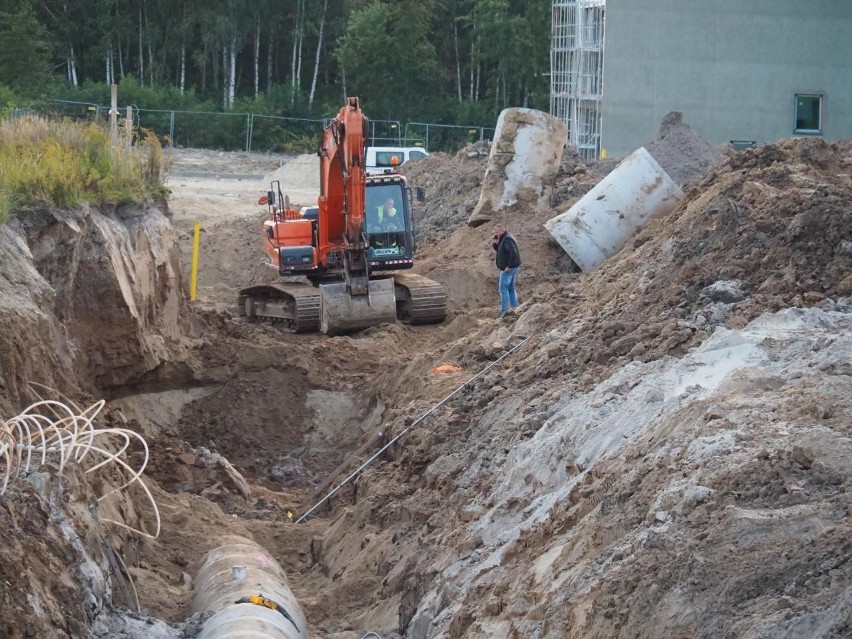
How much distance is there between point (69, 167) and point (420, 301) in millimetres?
6889

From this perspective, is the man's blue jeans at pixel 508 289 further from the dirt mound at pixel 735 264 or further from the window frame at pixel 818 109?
the window frame at pixel 818 109

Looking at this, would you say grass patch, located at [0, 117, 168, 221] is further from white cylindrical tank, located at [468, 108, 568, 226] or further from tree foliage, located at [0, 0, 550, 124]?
tree foliage, located at [0, 0, 550, 124]

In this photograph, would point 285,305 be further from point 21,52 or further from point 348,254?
point 21,52

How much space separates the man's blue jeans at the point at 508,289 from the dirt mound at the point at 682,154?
17.4 ft

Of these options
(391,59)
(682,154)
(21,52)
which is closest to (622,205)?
(682,154)


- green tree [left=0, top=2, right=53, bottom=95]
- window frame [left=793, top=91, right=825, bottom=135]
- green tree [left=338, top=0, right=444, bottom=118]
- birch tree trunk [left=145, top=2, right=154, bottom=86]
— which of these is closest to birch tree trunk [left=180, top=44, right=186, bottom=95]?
birch tree trunk [left=145, top=2, right=154, bottom=86]

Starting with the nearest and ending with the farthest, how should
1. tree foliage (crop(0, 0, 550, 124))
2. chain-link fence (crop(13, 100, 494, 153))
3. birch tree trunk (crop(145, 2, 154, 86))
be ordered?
chain-link fence (crop(13, 100, 494, 153)) < tree foliage (crop(0, 0, 550, 124)) < birch tree trunk (crop(145, 2, 154, 86))

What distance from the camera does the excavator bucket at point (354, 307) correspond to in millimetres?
17266

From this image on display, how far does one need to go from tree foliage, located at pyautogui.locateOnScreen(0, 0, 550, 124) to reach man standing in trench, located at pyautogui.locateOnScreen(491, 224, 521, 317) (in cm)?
3006

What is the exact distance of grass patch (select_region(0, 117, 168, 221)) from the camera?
1125 centimetres

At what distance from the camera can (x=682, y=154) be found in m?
22.0

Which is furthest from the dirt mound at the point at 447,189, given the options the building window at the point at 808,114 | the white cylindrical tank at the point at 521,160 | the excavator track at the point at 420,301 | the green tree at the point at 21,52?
the green tree at the point at 21,52

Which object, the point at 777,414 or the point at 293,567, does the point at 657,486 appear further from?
the point at 293,567

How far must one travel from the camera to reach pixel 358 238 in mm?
17141
